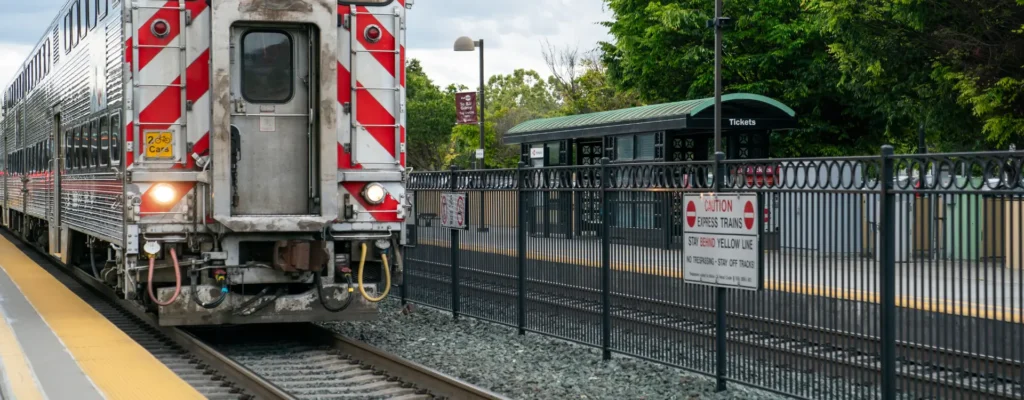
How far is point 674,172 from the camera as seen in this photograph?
984 centimetres

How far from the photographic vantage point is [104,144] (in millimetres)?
12367

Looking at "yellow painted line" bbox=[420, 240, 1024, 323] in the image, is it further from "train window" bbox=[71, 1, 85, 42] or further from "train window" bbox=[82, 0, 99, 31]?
"train window" bbox=[71, 1, 85, 42]

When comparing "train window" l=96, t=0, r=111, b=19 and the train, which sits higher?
"train window" l=96, t=0, r=111, b=19

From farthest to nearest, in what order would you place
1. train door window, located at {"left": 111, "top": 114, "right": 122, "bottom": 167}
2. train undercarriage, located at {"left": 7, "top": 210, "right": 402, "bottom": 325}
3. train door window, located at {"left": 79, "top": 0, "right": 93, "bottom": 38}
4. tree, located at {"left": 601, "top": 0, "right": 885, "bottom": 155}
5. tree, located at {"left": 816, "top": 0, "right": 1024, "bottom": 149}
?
tree, located at {"left": 601, "top": 0, "right": 885, "bottom": 155}
tree, located at {"left": 816, "top": 0, "right": 1024, "bottom": 149}
train door window, located at {"left": 79, "top": 0, "right": 93, "bottom": 38}
train door window, located at {"left": 111, "top": 114, "right": 122, "bottom": 167}
train undercarriage, located at {"left": 7, "top": 210, "right": 402, "bottom": 325}

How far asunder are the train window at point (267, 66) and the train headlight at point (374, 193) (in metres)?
1.11

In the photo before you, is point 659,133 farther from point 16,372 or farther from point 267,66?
point 16,372

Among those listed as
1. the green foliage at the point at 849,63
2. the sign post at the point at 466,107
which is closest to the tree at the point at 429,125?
the green foliage at the point at 849,63

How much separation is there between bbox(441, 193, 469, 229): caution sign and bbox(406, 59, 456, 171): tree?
64.0 m

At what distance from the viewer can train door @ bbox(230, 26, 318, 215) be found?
424 inches

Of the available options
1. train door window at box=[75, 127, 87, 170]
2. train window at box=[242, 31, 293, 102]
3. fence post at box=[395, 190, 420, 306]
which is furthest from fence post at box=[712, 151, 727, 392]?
train door window at box=[75, 127, 87, 170]

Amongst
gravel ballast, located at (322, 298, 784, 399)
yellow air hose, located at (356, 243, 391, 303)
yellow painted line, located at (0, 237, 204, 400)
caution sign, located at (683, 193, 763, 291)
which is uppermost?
caution sign, located at (683, 193, 763, 291)

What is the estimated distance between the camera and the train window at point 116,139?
36.7ft

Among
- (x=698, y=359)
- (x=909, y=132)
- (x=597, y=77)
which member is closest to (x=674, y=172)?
(x=698, y=359)

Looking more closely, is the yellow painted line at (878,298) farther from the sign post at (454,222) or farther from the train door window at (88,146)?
the train door window at (88,146)
